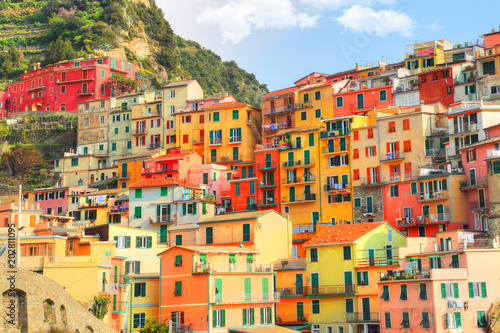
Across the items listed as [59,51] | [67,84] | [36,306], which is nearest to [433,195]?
[36,306]

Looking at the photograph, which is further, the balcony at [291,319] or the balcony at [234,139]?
the balcony at [234,139]

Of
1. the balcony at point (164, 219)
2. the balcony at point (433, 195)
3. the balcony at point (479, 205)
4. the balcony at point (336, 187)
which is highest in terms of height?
the balcony at point (336, 187)

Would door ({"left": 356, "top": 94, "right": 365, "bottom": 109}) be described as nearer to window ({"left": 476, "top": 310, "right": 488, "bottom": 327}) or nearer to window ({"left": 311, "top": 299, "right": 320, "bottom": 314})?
window ({"left": 311, "top": 299, "right": 320, "bottom": 314})

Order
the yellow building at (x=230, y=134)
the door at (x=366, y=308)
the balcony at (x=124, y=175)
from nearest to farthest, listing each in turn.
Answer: the door at (x=366, y=308)
the yellow building at (x=230, y=134)
the balcony at (x=124, y=175)

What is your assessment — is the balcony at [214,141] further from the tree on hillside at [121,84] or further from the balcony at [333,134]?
the tree on hillside at [121,84]

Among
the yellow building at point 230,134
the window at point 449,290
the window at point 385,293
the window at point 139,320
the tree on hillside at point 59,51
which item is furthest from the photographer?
the tree on hillside at point 59,51

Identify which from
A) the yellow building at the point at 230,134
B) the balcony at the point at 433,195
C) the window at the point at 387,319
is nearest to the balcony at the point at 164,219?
the yellow building at the point at 230,134

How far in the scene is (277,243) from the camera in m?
65.9

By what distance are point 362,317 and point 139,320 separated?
56.4ft

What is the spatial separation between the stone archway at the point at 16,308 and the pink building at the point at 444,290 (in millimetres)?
26275

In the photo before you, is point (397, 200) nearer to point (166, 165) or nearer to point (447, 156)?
point (447, 156)

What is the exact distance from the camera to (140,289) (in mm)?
58750

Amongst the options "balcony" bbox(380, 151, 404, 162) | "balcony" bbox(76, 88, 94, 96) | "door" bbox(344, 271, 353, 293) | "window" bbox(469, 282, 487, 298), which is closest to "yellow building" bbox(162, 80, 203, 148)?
"balcony" bbox(76, 88, 94, 96)

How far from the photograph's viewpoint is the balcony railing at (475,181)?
6359cm
